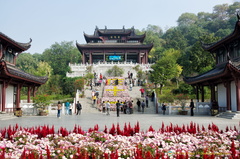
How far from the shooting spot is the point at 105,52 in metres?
55.8

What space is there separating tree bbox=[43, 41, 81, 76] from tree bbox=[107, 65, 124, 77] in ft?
34.3

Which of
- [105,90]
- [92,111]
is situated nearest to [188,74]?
[105,90]

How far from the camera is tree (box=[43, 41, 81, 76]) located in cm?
5650

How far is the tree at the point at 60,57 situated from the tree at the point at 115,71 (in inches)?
412

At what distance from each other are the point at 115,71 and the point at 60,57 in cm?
1851

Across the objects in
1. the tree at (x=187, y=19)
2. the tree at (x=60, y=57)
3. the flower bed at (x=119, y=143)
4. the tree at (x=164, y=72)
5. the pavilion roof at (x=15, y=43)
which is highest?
the tree at (x=187, y=19)

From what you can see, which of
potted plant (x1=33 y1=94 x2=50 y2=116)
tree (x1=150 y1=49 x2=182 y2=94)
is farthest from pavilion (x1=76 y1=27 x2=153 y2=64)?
potted plant (x1=33 y1=94 x2=50 y2=116)

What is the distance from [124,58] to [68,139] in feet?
173

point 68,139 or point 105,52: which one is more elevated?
point 105,52

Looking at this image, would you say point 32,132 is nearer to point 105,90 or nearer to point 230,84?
point 230,84

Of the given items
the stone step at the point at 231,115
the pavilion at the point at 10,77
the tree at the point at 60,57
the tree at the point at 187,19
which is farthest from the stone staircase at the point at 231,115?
the tree at the point at 187,19

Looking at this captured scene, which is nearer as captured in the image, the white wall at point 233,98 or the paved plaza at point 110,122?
the paved plaza at point 110,122

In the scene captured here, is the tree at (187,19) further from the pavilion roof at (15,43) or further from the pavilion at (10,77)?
the pavilion at (10,77)

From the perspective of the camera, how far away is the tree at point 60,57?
56.5 m
